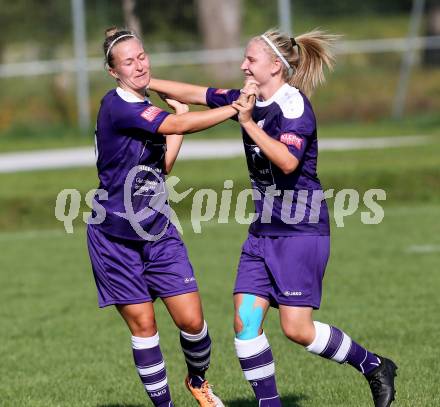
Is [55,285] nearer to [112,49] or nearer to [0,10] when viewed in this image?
[112,49]

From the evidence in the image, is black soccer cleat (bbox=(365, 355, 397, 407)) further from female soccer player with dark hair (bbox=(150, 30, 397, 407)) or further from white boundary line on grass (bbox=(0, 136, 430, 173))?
white boundary line on grass (bbox=(0, 136, 430, 173))

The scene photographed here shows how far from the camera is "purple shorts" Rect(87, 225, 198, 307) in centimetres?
551

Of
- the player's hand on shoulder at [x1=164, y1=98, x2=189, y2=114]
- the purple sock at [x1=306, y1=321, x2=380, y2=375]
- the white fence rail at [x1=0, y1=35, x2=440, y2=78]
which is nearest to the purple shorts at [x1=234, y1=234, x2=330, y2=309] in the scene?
the purple sock at [x1=306, y1=321, x2=380, y2=375]

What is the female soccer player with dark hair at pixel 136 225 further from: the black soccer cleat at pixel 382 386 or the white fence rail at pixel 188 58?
the white fence rail at pixel 188 58

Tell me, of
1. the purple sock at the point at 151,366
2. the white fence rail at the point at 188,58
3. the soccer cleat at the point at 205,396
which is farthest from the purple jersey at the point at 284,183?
the white fence rail at the point at 188,58

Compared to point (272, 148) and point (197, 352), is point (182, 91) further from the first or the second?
point (197, 352)

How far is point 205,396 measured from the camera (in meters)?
5.79

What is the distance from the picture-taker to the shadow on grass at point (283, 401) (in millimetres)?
5863

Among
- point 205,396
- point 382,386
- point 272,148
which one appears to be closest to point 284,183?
point 272,148

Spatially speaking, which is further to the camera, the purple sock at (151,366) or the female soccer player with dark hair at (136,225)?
the purple sock at (151,366)

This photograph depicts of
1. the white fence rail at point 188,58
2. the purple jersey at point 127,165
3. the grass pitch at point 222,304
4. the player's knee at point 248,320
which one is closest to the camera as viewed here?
the player's knee at point 248,320

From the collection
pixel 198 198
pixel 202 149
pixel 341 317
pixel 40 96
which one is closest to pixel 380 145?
pixel 202 149

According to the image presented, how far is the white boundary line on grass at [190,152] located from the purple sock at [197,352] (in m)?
10.5

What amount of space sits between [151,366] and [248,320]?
2.02 ft
